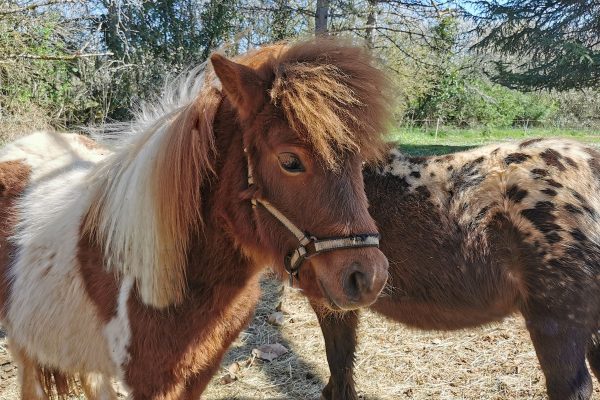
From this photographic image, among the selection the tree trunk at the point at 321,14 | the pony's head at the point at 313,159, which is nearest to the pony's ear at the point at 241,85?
the pony's head at the point at 313,159

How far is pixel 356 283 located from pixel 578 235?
1.60 metres

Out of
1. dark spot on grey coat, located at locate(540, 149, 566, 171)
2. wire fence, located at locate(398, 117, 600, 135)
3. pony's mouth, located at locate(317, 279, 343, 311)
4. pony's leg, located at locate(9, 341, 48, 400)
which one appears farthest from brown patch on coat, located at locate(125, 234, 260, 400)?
wire fence, located at locate(398, 117, 600, 135)

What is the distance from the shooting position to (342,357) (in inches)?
123

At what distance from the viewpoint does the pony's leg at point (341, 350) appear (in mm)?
3102

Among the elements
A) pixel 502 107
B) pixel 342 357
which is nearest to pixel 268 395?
pixel 342 357

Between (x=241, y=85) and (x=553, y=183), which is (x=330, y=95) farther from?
(x=553, y=183)

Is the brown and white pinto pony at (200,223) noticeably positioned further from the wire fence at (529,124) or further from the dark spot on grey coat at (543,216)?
the wire fence at (529,124)

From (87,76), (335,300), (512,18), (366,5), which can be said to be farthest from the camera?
(512,18)

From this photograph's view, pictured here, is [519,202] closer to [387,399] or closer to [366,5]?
[387,399]

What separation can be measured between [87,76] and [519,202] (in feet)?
34.3

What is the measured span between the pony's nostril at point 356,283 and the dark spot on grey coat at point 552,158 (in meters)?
1.75

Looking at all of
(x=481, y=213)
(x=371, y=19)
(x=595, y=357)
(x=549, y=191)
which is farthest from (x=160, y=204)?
(x=371, y=19)

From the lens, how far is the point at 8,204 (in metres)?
2.47

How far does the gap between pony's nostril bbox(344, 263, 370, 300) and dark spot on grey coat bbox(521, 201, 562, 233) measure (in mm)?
1506
